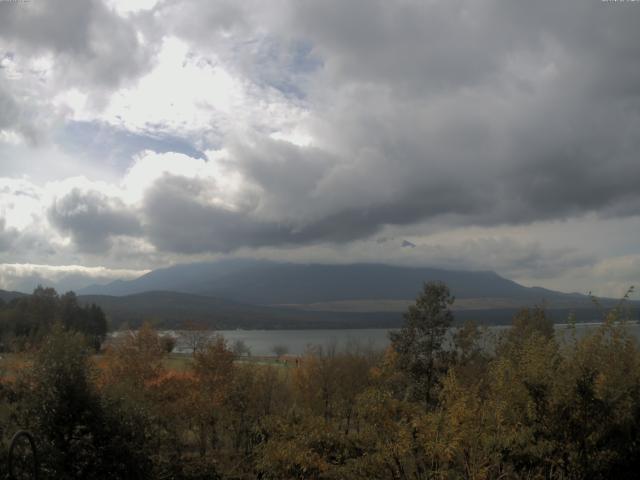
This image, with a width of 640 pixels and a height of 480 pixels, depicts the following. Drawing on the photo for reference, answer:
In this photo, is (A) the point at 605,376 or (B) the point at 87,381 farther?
A: (B) the point at 87,381

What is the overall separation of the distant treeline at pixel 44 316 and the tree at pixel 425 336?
5909cm

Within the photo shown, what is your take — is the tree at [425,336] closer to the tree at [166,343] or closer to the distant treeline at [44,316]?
the tree at [166,343]

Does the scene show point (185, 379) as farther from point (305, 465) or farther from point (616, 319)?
point (616, 319)

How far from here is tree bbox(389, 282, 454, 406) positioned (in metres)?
37.2

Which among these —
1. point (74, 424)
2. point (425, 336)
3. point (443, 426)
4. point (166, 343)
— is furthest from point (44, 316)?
point (443, 426)

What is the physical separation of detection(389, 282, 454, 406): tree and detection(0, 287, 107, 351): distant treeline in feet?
194

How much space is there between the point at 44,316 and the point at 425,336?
7810 cm

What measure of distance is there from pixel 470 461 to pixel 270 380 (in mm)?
26591

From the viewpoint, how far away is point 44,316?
307 ft

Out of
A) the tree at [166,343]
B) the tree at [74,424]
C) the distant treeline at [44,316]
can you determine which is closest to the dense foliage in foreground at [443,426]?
the tree at [74,424]

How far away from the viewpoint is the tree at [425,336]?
122 ft

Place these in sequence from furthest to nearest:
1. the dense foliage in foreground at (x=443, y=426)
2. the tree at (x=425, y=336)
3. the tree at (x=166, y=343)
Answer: the tree at (x=166, y=343)
the tree at (x=425, y=336)
the dense foliage in foreground at (x=443, y=426)

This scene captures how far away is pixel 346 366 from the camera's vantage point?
5012 centimetres

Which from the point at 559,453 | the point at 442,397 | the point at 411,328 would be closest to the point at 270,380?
the point at 411,328
